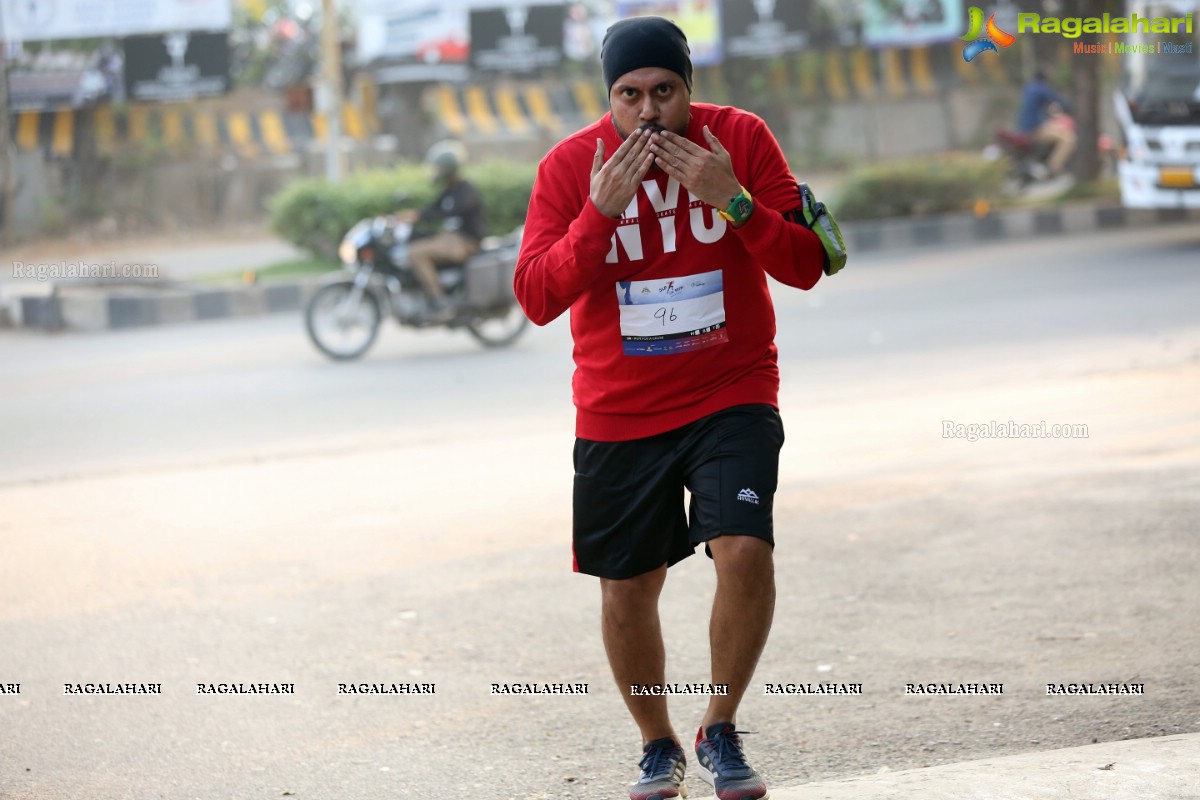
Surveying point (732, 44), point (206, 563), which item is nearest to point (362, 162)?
point (732, 44)

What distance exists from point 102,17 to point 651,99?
20523mm

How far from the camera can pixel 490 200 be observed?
1816 cm

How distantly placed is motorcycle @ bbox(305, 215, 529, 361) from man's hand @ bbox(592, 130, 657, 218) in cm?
859

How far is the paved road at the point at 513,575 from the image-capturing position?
3756 millimetres

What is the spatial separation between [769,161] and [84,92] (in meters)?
22.0

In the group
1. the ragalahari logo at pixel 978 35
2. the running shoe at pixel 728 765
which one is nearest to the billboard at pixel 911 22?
the ragalahari logo at pixel 978 35

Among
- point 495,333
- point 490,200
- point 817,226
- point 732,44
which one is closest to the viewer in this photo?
point 817,226

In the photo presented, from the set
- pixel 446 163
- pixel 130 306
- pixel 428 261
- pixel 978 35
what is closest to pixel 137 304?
pixel 130 306

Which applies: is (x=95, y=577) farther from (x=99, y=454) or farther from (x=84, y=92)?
(x=84, y=92)

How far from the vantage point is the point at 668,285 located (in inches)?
125

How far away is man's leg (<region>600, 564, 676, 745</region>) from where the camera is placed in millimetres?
3295

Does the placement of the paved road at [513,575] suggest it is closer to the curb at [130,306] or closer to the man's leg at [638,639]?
the man's leg at [638,639]

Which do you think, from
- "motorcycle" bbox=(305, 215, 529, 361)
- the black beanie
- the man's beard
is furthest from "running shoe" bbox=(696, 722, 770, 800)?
"motorcycle" bbox=(305, 215, 529, 361)

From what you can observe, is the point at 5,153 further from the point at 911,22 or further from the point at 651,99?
the point at 651,99
